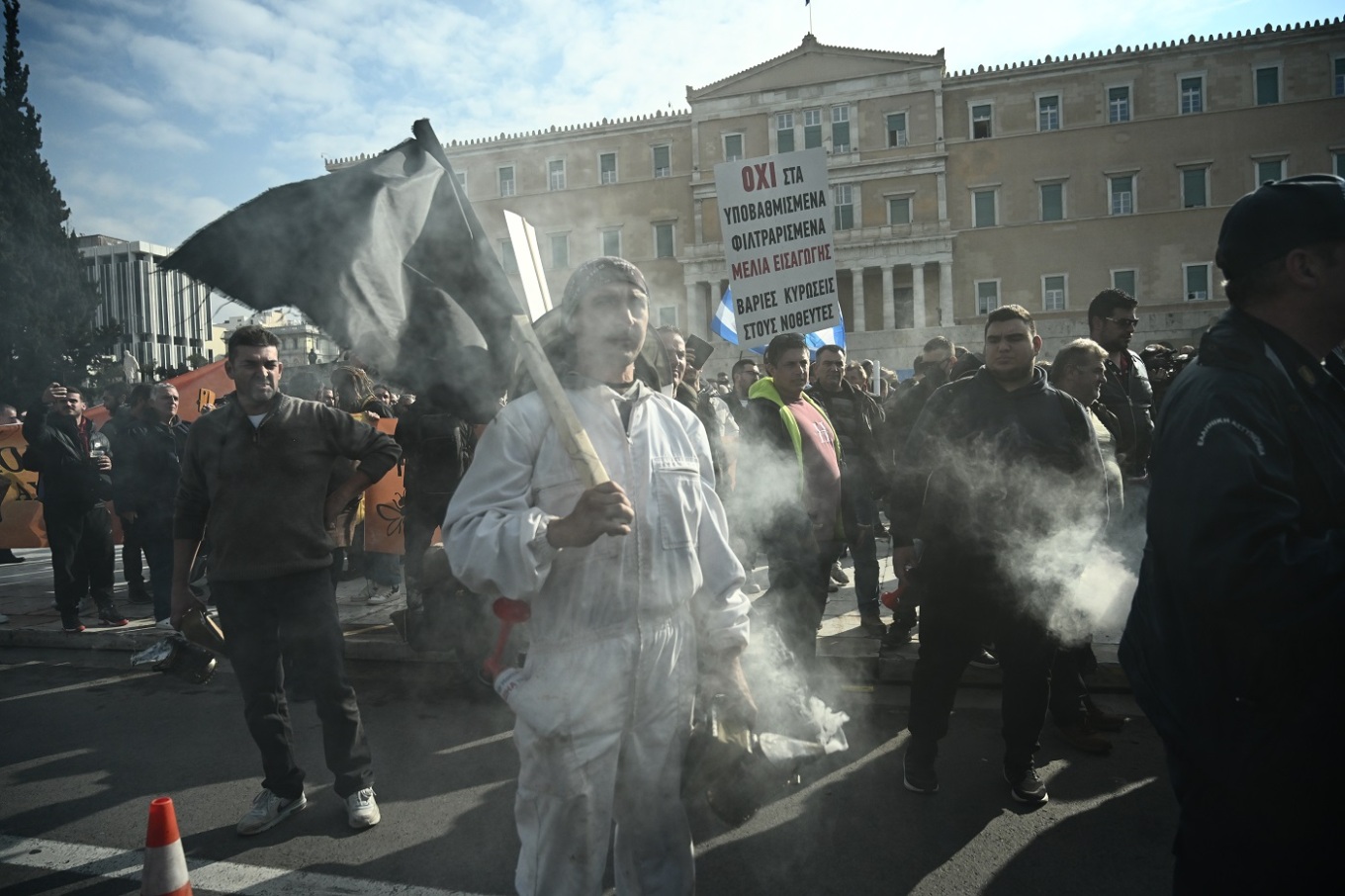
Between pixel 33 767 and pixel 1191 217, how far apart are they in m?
42.6

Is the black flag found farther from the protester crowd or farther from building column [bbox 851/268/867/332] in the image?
building column [bbox 851/268/867/332]

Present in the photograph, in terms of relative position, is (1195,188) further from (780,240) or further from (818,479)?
(818,479)

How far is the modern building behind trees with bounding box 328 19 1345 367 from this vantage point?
35125mm

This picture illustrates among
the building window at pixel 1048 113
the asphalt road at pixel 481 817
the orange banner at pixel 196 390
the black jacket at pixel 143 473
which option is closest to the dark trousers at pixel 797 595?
the asphalt road at pixel 481 817

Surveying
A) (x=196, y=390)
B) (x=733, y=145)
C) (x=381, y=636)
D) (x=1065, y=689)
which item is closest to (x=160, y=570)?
(x=381, y=636)

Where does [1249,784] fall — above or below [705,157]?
below

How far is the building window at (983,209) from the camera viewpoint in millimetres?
38500


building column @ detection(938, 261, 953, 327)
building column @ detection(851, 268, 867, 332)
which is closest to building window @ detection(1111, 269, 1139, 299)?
building column @ detection(938, 261, 953, 327)

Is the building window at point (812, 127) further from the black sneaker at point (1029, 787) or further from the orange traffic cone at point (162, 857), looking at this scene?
the orange traffic cone at point (162, 857)

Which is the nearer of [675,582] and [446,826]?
[675,582]

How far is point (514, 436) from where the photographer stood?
2113 millimetres

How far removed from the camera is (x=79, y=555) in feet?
22.9

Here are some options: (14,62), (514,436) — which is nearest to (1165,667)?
(514,436)

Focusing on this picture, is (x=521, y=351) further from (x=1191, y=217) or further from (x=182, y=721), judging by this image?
(x=1191, y=217)
